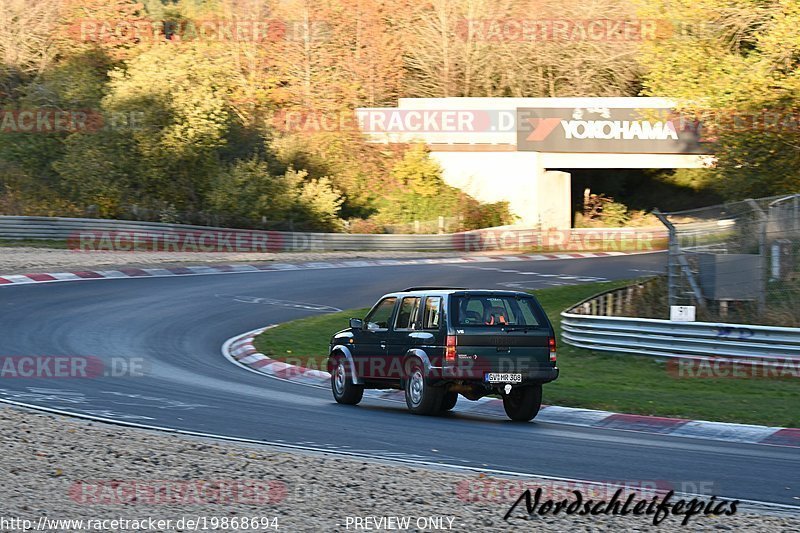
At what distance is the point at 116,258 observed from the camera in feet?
110

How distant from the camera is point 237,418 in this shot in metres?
12.3

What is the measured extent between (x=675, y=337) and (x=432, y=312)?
275 inches

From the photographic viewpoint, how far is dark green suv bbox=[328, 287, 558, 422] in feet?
42.4

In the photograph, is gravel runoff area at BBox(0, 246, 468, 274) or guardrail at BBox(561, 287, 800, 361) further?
gravel runoff area at BBox(0, 246, 468, 274)

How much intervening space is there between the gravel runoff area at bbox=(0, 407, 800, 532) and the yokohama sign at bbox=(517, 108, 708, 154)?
4017 centimetres

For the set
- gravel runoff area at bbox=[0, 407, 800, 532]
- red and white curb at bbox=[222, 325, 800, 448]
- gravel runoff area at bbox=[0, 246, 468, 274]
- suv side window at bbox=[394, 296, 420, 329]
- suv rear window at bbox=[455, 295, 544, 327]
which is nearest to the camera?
gravel runoff area at bbox=[0, 407, 800, 532]

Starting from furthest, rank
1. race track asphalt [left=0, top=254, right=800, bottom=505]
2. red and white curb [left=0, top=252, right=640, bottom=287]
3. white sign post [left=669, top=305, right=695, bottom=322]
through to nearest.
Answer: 1. red and white curb [left=0, top=252, right=640, bottom=287]
2. white sign post [left=669, top=305, right=695, bottom=322]
3. race track asphalt [left=0, top=254, right=800, bottom=505]

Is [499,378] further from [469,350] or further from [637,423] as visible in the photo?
[637,423]

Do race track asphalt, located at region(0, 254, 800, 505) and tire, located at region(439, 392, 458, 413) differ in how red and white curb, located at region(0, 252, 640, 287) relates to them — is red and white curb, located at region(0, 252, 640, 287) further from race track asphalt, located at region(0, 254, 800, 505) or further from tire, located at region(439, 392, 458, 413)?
tire, located at region(439, 392, 458, 413)

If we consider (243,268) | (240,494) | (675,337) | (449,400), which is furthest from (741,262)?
(243,268)

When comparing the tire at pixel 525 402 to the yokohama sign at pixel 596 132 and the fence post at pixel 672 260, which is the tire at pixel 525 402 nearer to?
the fence post at pixel 672 260

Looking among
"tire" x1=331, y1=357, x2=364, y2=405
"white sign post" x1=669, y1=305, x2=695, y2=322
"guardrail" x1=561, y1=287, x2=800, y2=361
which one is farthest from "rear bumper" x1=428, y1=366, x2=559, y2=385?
"white sign post" x1=669, y1=305, x2=695, y2=322

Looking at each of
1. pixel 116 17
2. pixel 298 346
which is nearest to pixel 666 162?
pixel 116 17

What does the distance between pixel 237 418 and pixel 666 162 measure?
3942 centimetres
